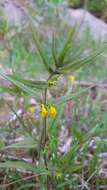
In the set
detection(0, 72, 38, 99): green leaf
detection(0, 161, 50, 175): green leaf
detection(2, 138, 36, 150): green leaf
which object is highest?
detection(0, 72, 38, 99): green leaf

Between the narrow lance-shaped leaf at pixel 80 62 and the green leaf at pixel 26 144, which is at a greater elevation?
the narrow lance-shaped leaf at pixel 80 62

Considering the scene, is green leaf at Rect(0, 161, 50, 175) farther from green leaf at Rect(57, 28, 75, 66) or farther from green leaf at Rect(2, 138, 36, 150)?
green leaf at Rect(57, 28, 75, 66)

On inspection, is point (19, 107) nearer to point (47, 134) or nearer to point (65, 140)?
→ point (65, 140)

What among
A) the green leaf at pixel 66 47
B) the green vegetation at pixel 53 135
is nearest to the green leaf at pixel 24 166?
the green vegetation at pixel 53 135

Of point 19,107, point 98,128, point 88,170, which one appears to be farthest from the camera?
point 19,107

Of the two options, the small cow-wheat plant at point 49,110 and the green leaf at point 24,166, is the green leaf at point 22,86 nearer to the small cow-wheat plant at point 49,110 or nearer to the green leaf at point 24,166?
the small cow-wheat plant at point 49,110

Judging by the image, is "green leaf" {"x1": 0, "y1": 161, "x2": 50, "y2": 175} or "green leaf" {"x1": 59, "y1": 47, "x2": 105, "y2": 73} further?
"green leaf" {"x1": 0, "y1": 161, "x2": 50, "y2": 175}

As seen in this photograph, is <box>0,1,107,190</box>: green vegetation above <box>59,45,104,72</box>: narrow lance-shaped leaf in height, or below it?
below

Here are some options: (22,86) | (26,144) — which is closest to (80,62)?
(22,86)

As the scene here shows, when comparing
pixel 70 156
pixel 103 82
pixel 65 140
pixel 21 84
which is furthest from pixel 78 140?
pixel 103 82

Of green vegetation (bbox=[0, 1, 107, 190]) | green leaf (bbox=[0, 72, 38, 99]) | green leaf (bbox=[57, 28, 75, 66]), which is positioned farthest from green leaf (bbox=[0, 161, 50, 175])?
green leaf (bbox=[57, 28, 75, 66])

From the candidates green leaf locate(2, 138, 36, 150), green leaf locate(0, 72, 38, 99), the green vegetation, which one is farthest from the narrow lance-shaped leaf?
green leaf locate(2, 138, 36, 150)
